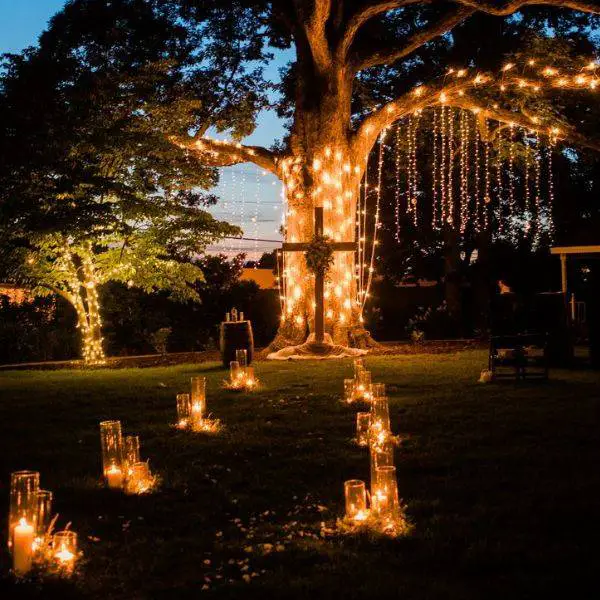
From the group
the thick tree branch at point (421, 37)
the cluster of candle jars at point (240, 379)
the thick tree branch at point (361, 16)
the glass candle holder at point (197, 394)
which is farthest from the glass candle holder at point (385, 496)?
the thick tree branch at point (421, 37)

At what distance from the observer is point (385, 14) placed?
19547 mm

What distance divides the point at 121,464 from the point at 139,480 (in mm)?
209

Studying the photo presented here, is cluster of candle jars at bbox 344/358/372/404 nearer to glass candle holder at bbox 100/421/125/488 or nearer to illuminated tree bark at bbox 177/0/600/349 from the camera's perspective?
glass candle holder at bbox 100/421/125/488

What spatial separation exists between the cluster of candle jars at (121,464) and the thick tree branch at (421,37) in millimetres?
13301

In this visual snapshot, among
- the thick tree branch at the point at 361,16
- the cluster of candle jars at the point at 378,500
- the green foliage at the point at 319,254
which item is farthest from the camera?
the thick tree branch at the point at 361,16

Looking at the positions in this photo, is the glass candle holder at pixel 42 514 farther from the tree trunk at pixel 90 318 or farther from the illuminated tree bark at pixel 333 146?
the illuminated tree bark at pixel 333 146

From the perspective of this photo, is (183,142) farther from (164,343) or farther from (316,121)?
(164,343)

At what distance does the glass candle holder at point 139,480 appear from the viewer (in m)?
5.14

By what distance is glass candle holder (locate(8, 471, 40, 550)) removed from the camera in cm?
377

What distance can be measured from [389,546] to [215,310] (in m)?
17.1

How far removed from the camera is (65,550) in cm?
376

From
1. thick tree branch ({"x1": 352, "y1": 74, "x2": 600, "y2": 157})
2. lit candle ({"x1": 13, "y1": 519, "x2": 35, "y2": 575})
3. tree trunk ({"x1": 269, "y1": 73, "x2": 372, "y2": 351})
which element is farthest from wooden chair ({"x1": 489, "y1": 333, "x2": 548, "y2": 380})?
lit candle ({"x1": 13, "y1": 519, "x2": 35, "y2": 575})

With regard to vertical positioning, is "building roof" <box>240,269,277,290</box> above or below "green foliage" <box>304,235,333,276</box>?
above

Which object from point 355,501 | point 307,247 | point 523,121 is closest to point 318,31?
point 307,247
